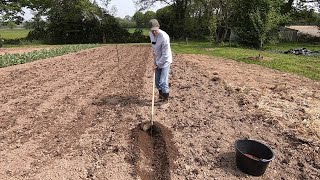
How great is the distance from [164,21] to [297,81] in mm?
33042

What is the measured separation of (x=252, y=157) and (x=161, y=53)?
11.2 feet

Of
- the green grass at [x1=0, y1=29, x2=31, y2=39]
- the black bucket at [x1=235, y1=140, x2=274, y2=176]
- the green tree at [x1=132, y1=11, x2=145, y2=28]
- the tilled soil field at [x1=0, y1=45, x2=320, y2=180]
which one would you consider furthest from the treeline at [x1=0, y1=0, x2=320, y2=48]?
the black bucket at [x1=235, y1=140, x2=274, y2=176]

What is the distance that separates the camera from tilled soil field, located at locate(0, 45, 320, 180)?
15.1ft

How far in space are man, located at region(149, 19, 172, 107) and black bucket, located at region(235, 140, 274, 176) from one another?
109 inches

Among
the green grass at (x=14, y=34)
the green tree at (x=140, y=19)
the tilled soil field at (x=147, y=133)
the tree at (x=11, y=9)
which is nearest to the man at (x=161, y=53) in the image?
the tilled soil field at (x=147, y=133)

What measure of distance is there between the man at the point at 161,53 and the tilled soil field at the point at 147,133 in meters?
0.66

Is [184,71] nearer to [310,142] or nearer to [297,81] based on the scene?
Answer: [297,81]

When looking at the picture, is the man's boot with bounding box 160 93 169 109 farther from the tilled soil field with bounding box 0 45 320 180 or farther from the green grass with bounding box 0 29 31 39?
the green grass with bounding box 0 29 31 39

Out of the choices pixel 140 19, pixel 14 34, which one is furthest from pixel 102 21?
pixel 14 34

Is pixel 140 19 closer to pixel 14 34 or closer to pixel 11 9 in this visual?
pixel 14 34

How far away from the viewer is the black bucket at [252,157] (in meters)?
4.38

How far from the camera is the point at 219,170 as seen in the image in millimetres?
4625

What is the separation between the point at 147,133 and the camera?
5891mm

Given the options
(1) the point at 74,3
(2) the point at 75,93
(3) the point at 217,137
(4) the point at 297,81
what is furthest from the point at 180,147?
(1) the point at 74,3
